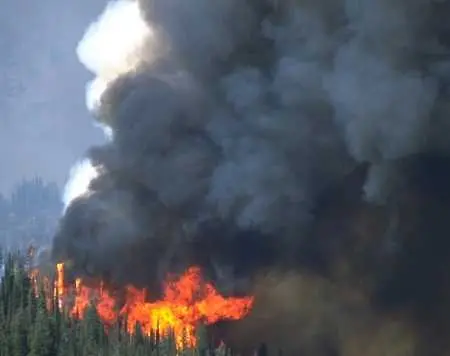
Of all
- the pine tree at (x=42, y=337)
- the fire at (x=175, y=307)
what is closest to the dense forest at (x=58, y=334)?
the pine tree at (x=42, y=337)

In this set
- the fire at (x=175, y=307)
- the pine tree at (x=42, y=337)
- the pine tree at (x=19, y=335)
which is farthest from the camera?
the fire at (x=175, y=307)

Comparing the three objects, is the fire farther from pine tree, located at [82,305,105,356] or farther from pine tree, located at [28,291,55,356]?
pine tree, located at [28,291,55,356]

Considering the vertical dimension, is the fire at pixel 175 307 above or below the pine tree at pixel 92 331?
above

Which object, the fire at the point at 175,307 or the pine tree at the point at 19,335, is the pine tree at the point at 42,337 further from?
the fire at the point at 175,307

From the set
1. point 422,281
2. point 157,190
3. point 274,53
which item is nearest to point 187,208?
point 157,190

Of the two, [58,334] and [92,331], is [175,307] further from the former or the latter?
[58,334]

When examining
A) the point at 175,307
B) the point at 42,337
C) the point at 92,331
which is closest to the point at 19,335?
the point at 42,337

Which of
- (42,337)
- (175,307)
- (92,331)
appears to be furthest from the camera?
(175,307)

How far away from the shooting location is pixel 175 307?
6744 cm

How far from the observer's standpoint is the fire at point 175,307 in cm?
6669

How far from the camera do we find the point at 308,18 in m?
66.2

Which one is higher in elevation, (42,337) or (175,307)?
(175,307)

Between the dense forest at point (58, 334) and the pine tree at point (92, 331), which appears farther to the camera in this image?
the pine tree at point (92, 331)

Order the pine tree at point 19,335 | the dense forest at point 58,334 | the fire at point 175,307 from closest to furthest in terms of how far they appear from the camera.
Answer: the pine tree at point 19,335, the dense forest at point 58,334, the fire at point 175,307
